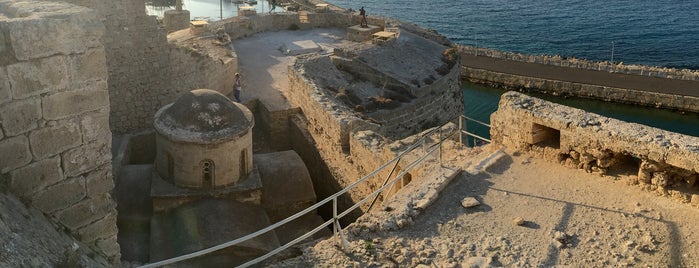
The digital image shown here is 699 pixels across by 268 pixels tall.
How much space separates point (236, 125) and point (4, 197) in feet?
22.9

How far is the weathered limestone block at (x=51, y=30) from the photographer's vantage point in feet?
14.7

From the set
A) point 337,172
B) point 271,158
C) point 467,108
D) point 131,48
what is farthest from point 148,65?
point 467,108

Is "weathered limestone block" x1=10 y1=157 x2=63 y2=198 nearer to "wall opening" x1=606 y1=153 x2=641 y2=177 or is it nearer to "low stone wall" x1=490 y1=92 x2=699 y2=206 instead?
"low stone wall" x1=490 y1=92 x2=699 y2=206

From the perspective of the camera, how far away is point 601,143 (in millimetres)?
7746

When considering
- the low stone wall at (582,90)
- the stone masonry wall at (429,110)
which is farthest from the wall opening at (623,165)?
the low stone wall at (582,90)

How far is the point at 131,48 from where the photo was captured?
13555 mm

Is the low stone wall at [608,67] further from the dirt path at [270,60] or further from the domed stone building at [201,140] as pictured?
the domed stone building at [201,140]

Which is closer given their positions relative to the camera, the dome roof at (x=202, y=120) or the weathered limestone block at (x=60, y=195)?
the weathered limestone block at (x=60, y=195)

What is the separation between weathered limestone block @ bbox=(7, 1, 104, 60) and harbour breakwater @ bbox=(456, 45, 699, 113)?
106 feet

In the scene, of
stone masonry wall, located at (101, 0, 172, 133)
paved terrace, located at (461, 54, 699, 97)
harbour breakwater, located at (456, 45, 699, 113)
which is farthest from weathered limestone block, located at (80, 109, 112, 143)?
paved terrace, located at (461, 54, 699, 97)

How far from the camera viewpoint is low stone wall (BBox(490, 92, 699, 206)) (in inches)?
283

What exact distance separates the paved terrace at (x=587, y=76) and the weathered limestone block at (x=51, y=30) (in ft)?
108

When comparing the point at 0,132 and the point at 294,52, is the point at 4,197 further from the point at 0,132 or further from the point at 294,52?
the point at 294,52

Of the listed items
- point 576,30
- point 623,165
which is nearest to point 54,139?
point 623,165
